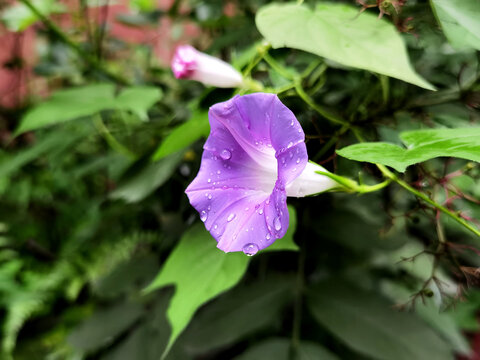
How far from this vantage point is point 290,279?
826mm

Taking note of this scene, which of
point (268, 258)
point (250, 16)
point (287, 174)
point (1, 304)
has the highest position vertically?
point (287, 174)

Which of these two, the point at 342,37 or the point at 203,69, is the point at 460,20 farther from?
the point at 203,69

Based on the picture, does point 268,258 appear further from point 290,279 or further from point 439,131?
point 439,131

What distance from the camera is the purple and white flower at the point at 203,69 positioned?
20.6 inches

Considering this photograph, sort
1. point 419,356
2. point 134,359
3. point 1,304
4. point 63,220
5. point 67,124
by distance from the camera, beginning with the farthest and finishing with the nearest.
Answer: point 63,220, point 1,304, point 67,124, point 134,359, point 419,356

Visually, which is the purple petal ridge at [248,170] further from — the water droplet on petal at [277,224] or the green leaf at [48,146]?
the green leaf at [48,146]

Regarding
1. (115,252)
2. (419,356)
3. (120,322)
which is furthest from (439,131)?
(115,252)

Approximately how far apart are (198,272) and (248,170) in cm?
19

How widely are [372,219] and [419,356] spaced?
36cm

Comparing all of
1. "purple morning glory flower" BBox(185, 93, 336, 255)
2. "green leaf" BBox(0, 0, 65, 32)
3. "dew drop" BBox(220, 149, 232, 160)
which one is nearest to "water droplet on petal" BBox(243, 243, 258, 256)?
"purple morning glory flower" BBox(185, 93, 336, 255)

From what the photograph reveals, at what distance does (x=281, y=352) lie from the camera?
0.72 meters

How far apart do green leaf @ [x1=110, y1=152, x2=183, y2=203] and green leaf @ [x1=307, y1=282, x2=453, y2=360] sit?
354 millimetres

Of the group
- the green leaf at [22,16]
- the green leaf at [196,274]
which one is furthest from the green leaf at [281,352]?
the green leaf at [22,16]

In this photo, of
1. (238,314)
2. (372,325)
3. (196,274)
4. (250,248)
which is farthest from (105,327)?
(250,248)
